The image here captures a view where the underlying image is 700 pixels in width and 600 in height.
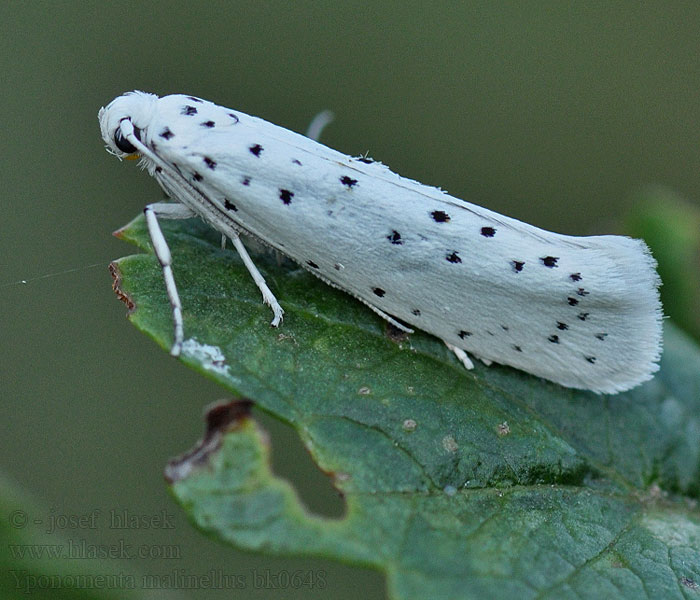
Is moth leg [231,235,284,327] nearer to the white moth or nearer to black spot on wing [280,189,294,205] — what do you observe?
the white moth

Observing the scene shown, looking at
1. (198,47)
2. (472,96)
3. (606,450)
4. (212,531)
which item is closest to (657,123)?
(472,96)

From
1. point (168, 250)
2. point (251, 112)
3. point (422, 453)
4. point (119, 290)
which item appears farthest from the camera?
point (251, 112)

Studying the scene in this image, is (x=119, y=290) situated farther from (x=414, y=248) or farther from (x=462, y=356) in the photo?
(x=462, y=356)

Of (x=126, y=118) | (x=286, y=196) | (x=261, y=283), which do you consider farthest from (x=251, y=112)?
(x=261, y=283)

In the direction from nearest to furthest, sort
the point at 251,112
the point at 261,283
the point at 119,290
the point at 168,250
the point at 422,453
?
1. the point at 422,453
2. the point at 119,290
3. the point at 168,250
4. the point at 261,283
5. the point at 251,112

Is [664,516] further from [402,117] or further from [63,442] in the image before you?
[402,117]

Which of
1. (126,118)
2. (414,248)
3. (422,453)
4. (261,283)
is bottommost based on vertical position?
(422,453)

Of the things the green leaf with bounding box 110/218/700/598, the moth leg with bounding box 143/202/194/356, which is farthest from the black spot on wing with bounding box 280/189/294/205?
the moth leg with bounding box 143/202/194/356
